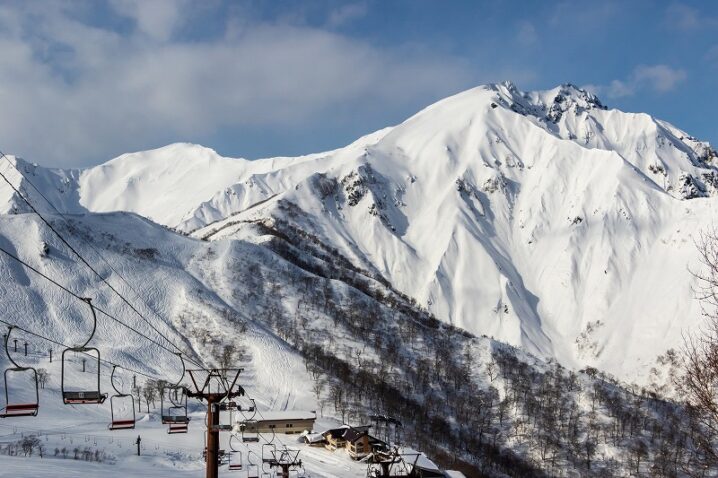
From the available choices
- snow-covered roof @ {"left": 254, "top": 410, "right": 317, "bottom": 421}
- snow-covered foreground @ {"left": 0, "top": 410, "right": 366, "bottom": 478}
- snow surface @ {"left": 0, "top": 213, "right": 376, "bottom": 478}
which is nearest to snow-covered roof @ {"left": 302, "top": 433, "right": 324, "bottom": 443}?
snow-covered foreground @ {"left": 0, "top": 410, "right": 366, "bottom": 478}

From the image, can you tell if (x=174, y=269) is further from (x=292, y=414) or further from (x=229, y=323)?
(x=292, y=414)

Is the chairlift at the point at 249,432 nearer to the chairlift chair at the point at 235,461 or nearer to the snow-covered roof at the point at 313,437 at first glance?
the snow-covered roof at the point at 313,437

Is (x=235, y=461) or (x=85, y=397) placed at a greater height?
(x=85, y=397)

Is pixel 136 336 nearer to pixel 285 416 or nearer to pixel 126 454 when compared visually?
pixel 285 416

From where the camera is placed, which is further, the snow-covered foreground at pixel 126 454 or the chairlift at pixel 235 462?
the chairlift at pixel 235 462

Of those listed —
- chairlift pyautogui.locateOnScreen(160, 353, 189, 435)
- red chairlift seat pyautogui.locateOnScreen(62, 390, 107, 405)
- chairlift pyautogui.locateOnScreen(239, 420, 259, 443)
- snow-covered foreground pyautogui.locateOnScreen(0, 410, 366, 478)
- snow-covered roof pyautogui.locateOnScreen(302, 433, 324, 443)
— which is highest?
red chairlift seat pyautogui.locateOnScreen(62, 390, 107, 405)

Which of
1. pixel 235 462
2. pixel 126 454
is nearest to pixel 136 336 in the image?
pixel 126 454

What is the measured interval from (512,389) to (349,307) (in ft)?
145

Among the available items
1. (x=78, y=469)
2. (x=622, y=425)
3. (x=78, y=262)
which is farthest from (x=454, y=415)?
(x=78, y=469)

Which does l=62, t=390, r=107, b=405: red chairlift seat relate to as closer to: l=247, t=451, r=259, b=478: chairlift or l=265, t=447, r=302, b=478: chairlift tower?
l=265, t=447, r=302, b=478: chairlift tower

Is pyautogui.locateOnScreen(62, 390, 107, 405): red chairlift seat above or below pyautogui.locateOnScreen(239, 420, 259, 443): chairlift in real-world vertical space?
above

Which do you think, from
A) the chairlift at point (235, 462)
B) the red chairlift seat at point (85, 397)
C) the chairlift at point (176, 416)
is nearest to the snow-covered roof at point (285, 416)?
the chairlift at point (176, 416)

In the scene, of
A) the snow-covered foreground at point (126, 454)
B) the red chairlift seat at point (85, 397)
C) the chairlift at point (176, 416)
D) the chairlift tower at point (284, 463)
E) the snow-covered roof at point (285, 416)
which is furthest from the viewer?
the snow-covered roof at point (285, 416)

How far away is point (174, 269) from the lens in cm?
16162
